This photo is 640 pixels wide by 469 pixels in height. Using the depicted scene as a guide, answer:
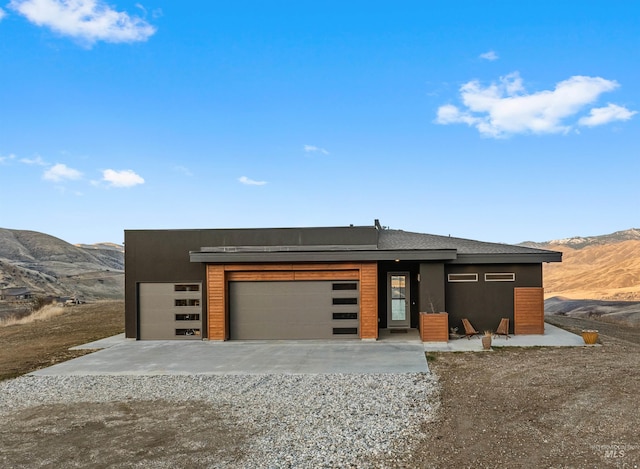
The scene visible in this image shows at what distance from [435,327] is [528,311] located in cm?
346

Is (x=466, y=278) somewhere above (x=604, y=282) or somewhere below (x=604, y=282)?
above

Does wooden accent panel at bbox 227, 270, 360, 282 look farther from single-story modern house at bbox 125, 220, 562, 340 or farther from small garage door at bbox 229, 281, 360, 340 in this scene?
small garage door at bbox 229, 281, 360, 340

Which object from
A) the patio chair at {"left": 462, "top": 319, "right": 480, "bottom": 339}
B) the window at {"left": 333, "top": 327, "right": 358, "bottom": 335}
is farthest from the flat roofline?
the patio chair at {"left": 462, "top": 319, "right": 480, "bottom": 339}

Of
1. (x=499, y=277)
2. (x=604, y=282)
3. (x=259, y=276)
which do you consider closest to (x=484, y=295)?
(x=499, y=277)

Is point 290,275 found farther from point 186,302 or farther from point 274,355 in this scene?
point 186,302

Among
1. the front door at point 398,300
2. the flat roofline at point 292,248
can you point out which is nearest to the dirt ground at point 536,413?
the flat roofline at point 292,248

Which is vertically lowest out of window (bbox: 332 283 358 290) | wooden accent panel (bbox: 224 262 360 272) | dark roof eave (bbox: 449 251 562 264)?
window (bbox: 332 283 358 290)

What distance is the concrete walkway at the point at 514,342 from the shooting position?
12.9m

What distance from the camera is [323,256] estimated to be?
48.7 ft

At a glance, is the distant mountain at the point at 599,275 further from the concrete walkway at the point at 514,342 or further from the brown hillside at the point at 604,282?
the concrete walkway at the point at 514,342

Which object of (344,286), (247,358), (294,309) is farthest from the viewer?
(294,309)

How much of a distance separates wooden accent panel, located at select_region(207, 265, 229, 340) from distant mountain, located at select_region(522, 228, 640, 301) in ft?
124

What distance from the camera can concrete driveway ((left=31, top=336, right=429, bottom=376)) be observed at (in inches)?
419

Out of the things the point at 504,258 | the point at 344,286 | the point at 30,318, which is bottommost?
the point at 30,318
